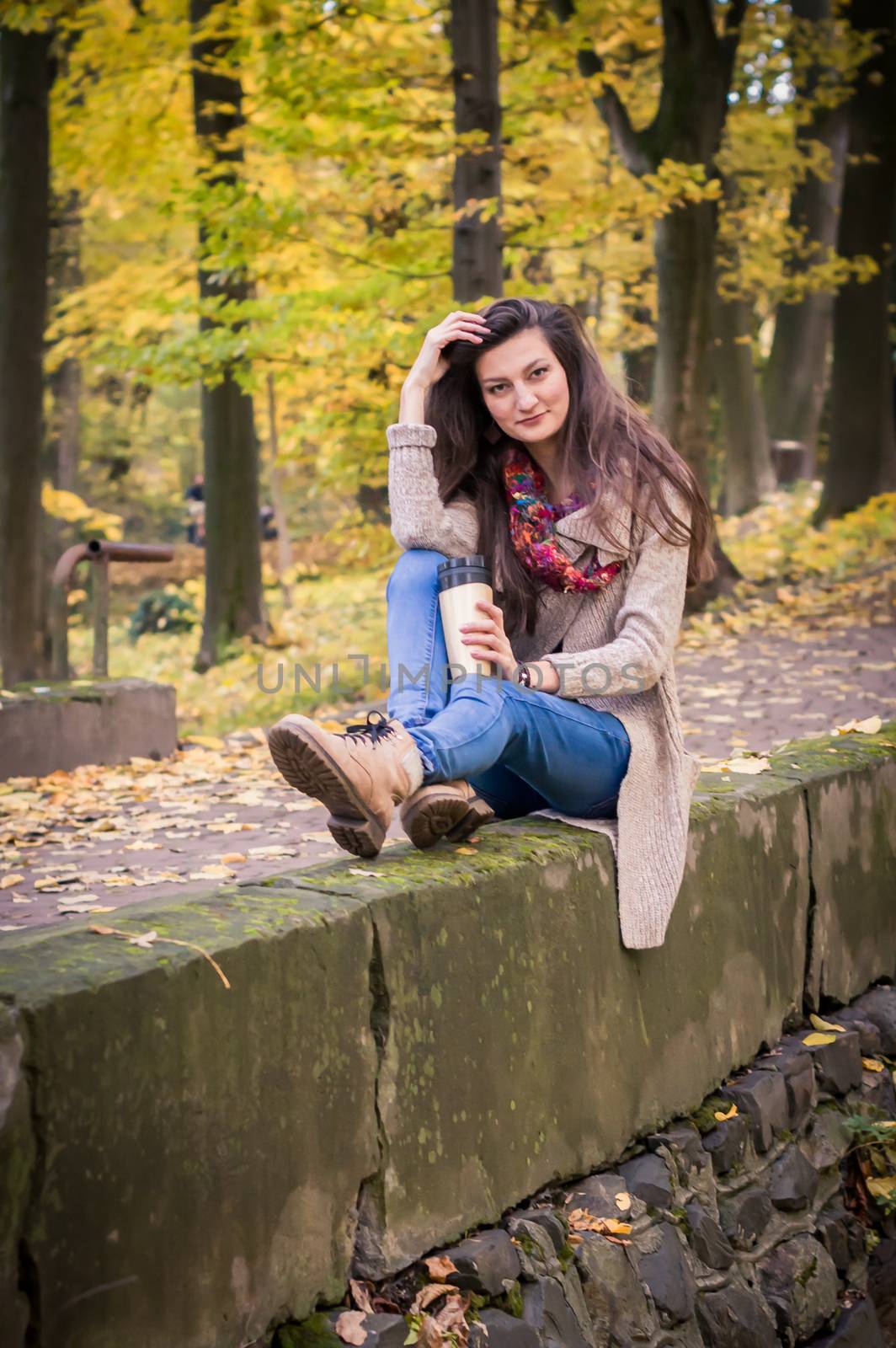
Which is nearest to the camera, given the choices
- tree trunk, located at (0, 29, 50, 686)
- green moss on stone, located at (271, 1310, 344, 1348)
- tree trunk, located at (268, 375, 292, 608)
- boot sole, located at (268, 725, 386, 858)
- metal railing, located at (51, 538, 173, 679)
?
green moss on stone, located at (271, 1310, 344, 1348)

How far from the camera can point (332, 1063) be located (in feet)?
7.57

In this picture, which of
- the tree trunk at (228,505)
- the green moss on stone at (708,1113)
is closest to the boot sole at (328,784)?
the green moss on stone at (708,1113)

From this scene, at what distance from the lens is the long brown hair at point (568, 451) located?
10.6ft

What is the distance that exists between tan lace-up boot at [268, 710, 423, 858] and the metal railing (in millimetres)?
5136

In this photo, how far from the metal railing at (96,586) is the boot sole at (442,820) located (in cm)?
507

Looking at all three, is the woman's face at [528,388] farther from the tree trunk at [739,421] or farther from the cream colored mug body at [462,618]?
the tree trunk at [739,421]

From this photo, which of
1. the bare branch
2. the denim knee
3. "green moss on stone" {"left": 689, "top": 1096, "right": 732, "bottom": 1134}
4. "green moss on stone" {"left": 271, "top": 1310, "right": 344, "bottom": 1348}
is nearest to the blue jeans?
the denim knee

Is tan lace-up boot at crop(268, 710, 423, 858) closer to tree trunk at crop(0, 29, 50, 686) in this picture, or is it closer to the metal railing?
the metal railing

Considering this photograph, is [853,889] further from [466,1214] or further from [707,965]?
[466,1214]

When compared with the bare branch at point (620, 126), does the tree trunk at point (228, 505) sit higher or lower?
lower

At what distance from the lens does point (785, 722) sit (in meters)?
7.02

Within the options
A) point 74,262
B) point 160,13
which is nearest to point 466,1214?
point 160,13

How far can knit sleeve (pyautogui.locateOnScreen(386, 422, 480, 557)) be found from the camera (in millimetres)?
3285

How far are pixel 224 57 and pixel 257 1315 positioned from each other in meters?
10.3
